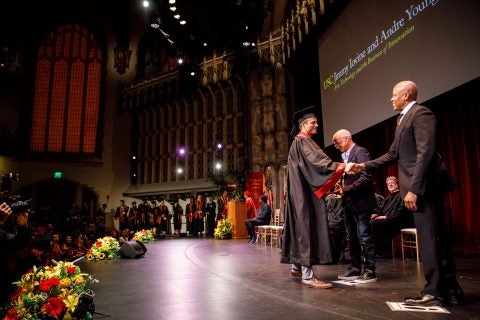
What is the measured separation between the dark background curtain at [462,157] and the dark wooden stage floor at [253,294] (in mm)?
1340

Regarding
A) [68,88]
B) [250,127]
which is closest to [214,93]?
[250,127]

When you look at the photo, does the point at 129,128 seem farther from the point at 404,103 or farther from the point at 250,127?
the point at 404,103

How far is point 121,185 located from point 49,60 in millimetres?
7022

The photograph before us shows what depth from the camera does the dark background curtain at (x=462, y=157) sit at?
5.04 meters

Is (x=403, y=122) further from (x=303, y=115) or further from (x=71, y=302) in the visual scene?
Answer: (x=71, y=302)

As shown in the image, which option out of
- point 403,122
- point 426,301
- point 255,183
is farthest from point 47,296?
point 255,183

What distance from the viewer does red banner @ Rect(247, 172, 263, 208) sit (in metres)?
11.7

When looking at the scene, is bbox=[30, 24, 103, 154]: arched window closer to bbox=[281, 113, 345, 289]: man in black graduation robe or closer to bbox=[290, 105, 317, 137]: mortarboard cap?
bbox=[290, 105, 317, 137]: mortarboard cap

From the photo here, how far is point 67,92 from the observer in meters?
16.7

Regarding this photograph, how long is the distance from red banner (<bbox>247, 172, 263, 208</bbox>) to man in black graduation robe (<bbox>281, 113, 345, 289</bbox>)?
27.7 ft

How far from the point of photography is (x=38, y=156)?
15609mm

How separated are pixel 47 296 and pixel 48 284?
0.06 metres

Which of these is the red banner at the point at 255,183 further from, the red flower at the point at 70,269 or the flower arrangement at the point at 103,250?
the red flower at the point at 70,269

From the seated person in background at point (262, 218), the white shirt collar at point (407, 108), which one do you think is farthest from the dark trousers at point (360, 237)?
the seated person in background at point (262, 218)
